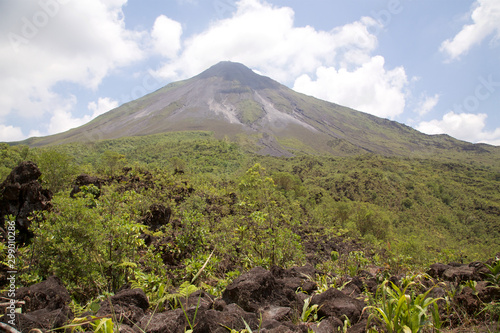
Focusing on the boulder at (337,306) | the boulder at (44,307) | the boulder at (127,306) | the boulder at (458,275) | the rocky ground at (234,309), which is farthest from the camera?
the boulder at (458,275)

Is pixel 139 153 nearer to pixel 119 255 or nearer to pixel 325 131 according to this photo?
pixel 119 255

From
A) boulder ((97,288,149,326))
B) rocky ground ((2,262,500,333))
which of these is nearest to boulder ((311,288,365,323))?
rocky ground ((2,262,500,333))

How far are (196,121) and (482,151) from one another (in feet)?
480

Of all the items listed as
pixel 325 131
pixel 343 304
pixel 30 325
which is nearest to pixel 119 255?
pixel 30 325

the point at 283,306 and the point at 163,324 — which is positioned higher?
the point at 163,324

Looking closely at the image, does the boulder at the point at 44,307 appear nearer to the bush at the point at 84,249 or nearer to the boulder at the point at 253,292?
the bush at the point at 84,249

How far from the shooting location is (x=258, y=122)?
11750cm

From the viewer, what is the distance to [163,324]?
7.73ft

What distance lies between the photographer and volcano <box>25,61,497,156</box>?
101500 mm

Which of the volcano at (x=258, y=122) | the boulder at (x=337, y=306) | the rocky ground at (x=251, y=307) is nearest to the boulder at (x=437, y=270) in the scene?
the rocky ground at (x=251, y=307)

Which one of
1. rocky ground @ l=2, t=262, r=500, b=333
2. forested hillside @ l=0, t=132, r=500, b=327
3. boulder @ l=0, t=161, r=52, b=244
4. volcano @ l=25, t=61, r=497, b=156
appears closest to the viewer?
rocky ground @ l=2, t=262, r=500, b=333

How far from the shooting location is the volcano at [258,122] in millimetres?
101500

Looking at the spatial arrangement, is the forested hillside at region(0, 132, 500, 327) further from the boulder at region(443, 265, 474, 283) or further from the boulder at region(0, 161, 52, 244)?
the boulder at region(443, 265, 474, 283)

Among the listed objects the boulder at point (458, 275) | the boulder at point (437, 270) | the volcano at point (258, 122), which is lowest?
the boulder at point (437, 270)
